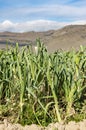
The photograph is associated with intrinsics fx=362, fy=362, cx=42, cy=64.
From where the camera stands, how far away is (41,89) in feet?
9.29

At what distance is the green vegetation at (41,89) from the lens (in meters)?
2.59

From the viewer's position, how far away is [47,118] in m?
2.62

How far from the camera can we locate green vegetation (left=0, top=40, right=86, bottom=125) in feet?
8.51

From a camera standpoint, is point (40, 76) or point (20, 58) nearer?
point (40, 76)

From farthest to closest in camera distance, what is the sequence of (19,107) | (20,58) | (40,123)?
1. (20,58)
2. (19,107)
3. (40,123)

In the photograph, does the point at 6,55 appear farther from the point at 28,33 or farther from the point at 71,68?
the point at 28,33

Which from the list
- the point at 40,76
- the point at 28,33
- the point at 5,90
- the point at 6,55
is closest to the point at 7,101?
the point at 5,90

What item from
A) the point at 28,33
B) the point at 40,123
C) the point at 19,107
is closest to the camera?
the point at 40,123

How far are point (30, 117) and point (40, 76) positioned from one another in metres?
0.32

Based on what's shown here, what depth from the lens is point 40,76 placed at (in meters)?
2.73

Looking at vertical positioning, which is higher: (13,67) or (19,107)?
(13,67)

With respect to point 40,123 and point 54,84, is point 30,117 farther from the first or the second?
point 54,84

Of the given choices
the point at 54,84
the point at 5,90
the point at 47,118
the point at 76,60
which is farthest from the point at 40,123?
the point at 76,60

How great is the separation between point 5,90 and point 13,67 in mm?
196
